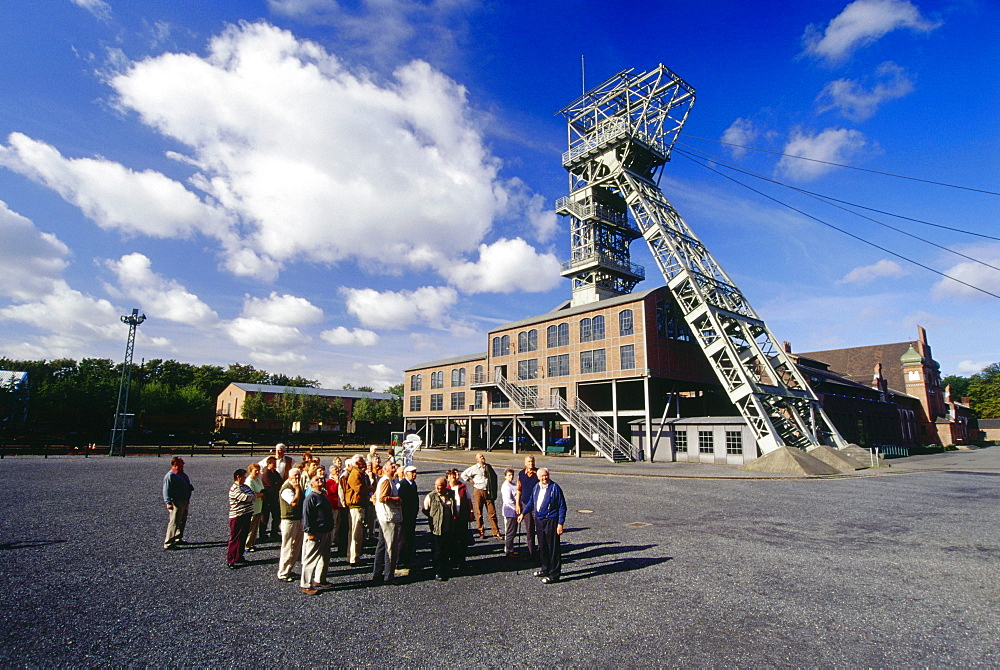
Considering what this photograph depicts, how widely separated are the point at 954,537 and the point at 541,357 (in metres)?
30.4

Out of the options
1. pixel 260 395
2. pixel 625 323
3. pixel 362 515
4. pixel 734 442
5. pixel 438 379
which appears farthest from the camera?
pixel 260 395

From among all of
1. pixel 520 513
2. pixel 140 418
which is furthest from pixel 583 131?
pixel 140 418

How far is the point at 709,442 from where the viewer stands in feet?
102

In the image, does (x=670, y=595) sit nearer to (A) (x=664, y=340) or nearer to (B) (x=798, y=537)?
(B) (x=798, y=537)

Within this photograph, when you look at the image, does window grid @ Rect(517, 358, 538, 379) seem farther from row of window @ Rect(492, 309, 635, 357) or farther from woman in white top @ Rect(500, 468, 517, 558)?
woman in white top @ Rect(500, 468, 517, 558)

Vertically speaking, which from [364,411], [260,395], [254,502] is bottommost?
[254,502]

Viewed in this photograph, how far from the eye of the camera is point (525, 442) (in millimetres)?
44781

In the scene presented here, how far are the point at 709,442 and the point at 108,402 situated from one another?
60.0 meters

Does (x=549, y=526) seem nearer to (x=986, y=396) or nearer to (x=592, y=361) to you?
(x=592, y=361)

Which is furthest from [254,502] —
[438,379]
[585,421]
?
[438,379]

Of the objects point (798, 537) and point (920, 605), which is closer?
point (920, 605)

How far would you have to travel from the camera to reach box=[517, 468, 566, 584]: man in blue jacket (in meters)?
7.58

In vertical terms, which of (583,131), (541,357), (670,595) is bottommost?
(670,595)

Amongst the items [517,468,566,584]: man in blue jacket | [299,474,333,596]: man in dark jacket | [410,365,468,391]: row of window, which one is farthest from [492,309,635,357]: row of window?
[299,474,333,596]: man in dark jacket
